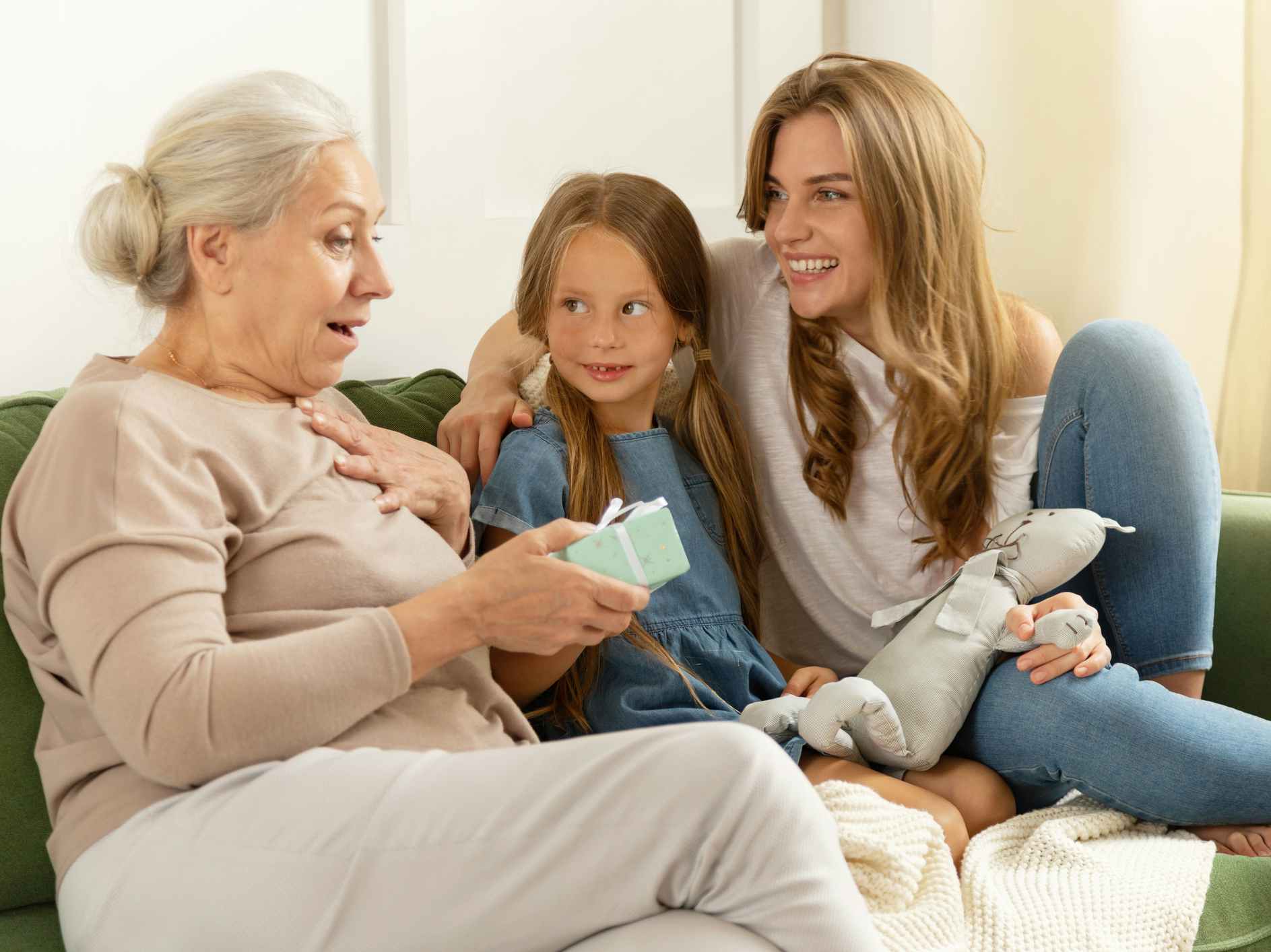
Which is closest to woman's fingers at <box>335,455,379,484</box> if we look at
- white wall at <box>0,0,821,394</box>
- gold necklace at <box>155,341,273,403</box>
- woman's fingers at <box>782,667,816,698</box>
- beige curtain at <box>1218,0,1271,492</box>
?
gold necklace at <box>155,341,273,403</box>

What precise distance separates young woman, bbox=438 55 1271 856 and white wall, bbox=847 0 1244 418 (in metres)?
0.72

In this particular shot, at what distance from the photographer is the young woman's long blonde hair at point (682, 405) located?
1.58 meters

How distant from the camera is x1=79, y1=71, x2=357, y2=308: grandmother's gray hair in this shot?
1.24m

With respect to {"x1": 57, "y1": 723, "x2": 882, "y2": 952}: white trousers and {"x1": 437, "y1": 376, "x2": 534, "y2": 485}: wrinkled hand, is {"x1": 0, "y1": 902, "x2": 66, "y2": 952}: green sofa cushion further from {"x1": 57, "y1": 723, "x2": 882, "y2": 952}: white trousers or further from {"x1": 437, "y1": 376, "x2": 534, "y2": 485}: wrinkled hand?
{"x1": 437, "y1": 376, "x2": 534, "y2": 485}: wrinkled hand

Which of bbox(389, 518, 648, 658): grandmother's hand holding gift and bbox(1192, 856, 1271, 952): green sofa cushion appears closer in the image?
bbox(389, 518, 648, 658): grandmother's hand holding gift

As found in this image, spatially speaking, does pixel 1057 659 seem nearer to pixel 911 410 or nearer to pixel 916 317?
pixel 911 410

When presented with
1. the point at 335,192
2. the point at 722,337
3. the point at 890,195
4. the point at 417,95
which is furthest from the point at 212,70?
the point at 890,195

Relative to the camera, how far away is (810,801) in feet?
3.29

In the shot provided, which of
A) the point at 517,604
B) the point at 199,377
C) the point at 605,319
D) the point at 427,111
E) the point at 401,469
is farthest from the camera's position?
the point at 427,111

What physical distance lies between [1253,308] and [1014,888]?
154 cm

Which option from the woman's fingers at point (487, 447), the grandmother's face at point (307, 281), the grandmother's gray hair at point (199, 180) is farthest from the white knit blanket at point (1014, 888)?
the grandmother's gray hair at point (199, 180)

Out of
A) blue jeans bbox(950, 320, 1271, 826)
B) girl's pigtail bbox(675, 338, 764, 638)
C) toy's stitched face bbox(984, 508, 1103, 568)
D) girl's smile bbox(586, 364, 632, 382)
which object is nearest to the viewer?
blue jeans bbox(950, 320, 1271, 826)

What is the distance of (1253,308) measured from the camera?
2402 millimetres

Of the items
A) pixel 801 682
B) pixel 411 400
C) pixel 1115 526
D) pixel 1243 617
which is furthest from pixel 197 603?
pixel 1243 617
